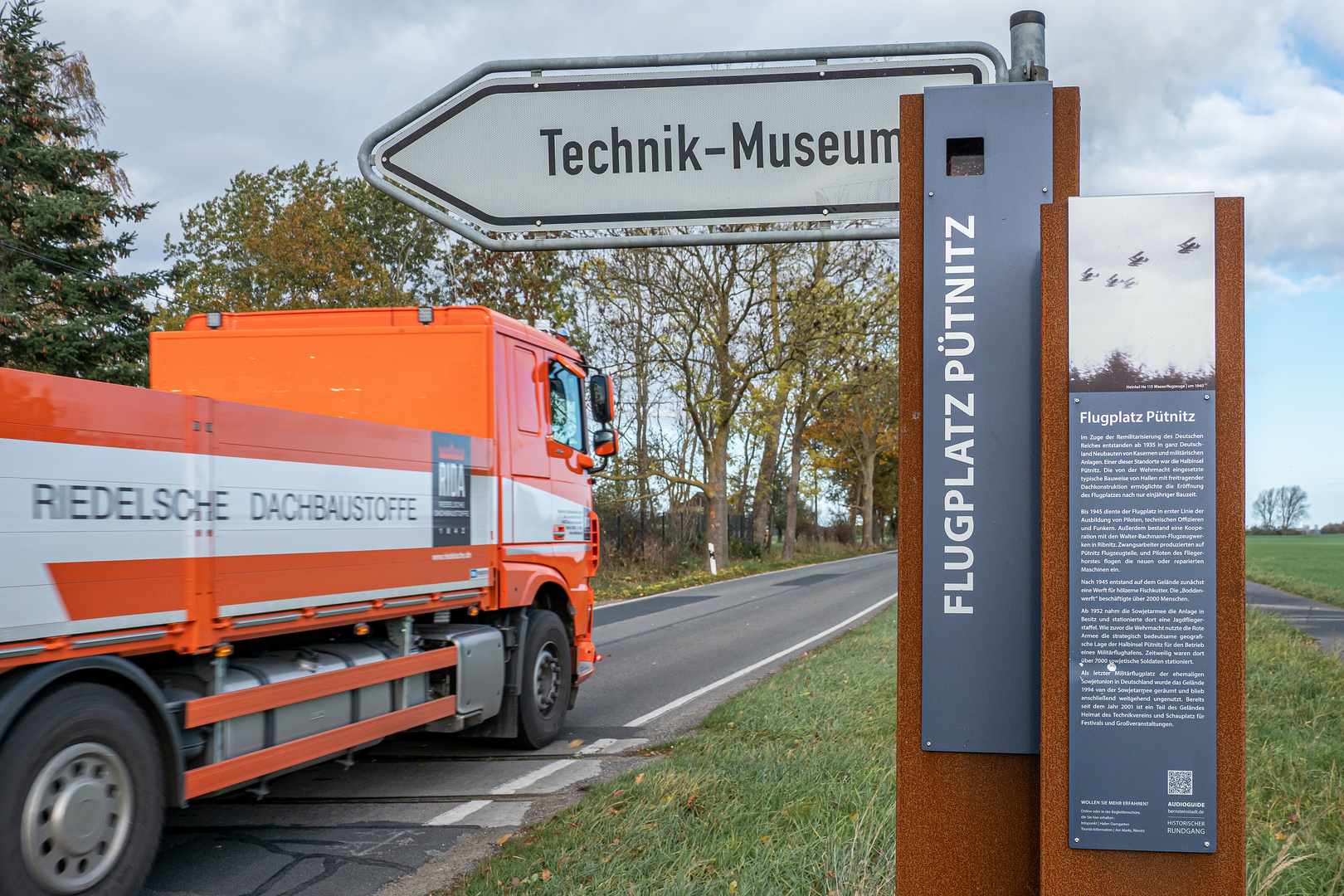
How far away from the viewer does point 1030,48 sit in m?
2.16

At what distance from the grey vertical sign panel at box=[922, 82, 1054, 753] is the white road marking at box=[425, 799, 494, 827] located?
12.3ft

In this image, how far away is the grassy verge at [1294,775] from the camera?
11.7ft

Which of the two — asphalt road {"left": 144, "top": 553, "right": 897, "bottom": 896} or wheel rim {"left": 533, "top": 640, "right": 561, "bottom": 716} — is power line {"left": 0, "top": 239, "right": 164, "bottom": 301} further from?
wheel rim {"left": 533, "top": 640, "right": 561, "bottom": 716}

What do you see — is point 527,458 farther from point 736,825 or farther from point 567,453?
point 736,825

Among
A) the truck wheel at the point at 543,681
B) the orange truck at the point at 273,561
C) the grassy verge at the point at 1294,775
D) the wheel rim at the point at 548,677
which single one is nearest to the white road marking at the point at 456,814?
the orange truck at the point at 273,561

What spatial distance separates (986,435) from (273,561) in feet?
11.2

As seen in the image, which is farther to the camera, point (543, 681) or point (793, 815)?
point (543, 681)

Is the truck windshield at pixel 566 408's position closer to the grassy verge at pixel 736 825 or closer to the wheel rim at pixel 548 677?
the wheel rim at pixel 548 677

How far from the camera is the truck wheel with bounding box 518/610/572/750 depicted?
6656mm

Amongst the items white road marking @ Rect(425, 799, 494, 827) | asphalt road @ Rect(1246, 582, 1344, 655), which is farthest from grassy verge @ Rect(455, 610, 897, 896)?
asphalt road @ Rect(1246, 582, 1344, 655)

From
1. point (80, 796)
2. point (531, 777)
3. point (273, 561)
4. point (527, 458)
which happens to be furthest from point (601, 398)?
point (80, 796)

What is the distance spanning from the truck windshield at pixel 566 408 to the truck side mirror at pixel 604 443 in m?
0.16

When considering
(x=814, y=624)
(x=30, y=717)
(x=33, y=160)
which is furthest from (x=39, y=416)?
(x=33, y=160)

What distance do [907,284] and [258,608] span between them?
3.35 metres
